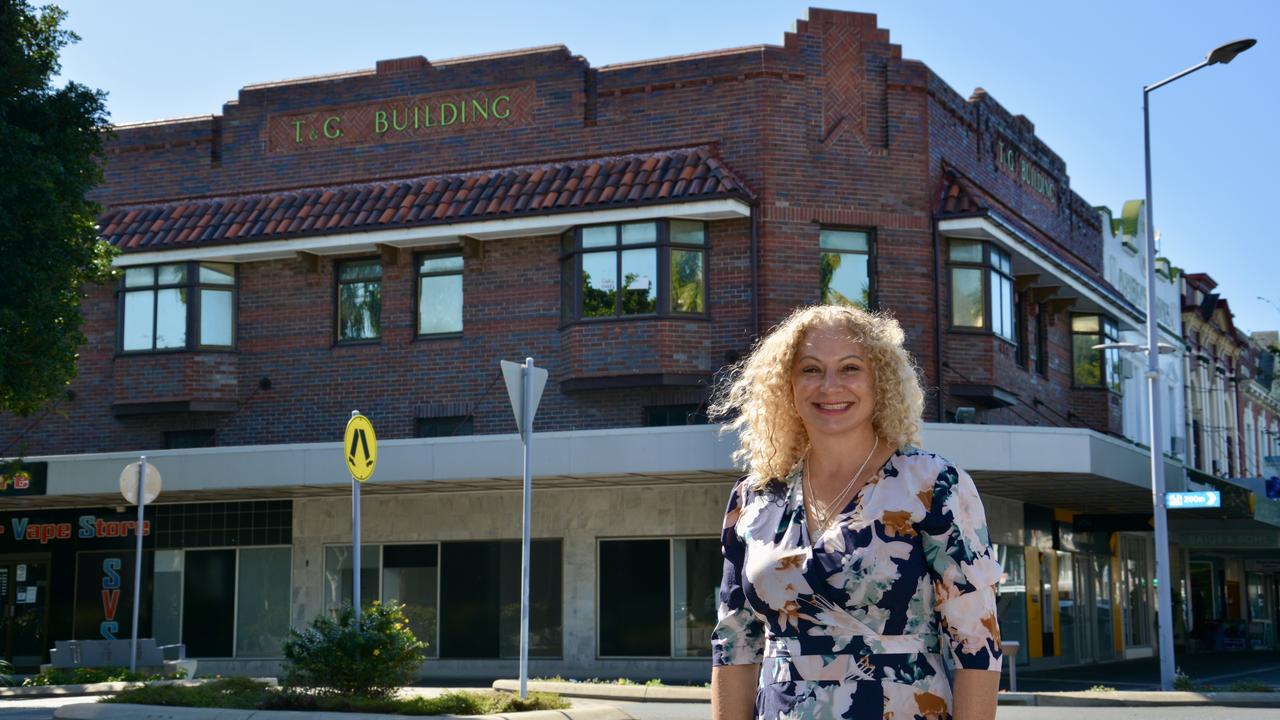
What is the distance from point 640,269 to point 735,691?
19831mm

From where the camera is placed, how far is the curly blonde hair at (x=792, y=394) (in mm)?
3711

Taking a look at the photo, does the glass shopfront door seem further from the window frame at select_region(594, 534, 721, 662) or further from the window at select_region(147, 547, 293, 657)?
the window frame at select_region(594, 534, 721, 662)

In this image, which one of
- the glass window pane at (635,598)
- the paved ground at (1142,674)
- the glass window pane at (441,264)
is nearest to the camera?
the paved ground at (1142,674)

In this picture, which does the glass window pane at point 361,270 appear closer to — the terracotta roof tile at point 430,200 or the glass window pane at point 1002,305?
the terracotta roof tile at point 430,200

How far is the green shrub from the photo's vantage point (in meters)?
13.9

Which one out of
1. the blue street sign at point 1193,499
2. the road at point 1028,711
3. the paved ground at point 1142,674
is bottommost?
the paved ground at point 1142,674

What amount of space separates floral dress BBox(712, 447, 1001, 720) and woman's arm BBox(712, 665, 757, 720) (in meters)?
0.10

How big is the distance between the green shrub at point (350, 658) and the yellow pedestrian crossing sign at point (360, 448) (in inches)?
56.9

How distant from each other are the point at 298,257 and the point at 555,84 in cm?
518

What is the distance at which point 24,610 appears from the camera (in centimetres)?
2725

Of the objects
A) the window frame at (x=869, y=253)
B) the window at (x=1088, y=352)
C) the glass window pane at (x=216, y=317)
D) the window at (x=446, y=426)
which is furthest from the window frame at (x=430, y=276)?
the window at (x=1088, y=352)

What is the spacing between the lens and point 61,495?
25.2m

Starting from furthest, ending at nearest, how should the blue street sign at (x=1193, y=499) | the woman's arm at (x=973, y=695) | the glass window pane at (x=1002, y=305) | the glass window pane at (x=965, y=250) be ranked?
the glass window pane at (x=1002, y=305)
the glass window pane at (x=965, y=250)
the blue street sign at (x=1193, y=499)
the woman's arm at (x=973, y=695)

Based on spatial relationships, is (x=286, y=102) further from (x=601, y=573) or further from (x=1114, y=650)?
(x=1114, y=650)
